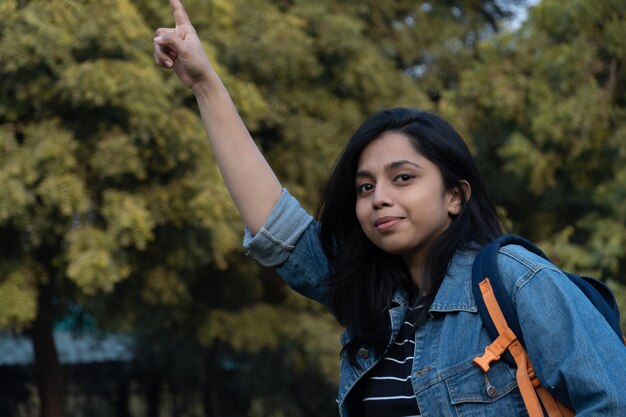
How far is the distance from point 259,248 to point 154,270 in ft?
18.4

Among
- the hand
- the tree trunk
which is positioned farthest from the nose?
the tree trunk

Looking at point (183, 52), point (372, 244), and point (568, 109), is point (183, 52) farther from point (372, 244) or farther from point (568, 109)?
point (568, 109)

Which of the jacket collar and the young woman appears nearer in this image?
the young woman

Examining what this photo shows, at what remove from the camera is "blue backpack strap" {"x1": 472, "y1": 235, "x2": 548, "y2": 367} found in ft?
5.74

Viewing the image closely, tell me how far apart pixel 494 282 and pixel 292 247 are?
522 mm

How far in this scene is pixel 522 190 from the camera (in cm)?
950

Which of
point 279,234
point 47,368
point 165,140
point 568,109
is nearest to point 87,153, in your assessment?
point 165,140

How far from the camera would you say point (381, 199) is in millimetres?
1952

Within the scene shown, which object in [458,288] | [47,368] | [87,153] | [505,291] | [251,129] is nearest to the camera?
[505,291]

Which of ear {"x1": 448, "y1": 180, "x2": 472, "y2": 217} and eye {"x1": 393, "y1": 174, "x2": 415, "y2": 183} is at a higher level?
eye {"x1": 393, "y1": 174, "x2": 415, "y2": 183}

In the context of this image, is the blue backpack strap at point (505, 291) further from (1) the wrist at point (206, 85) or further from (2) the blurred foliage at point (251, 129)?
(2) the blurred foliage at point (251, 129)

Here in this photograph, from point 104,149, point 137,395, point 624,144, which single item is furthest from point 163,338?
point 624,144

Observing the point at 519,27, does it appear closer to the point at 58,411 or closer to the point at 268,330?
the point at 268,330

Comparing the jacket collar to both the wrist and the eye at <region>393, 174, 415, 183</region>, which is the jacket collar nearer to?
the eye at <region>393, 174, 415, 183</region>
